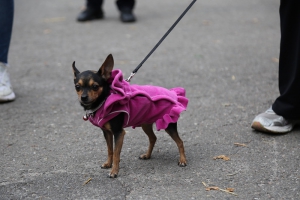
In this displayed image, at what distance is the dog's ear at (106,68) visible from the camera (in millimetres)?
3527

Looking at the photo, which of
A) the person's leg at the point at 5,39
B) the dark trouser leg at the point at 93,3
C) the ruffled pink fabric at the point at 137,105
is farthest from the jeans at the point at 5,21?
the dark trouser leg at the point at 93,3

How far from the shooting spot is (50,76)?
245 inches

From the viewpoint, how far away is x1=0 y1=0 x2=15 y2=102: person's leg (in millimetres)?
5223

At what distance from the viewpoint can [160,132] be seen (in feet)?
14.7

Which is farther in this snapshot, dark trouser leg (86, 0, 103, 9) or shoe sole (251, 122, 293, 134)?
dark trouser leg (86, 0, 103, 9)

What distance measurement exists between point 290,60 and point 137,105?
1.53m

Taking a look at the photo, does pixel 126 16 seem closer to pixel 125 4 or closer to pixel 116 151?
pixel 125 4

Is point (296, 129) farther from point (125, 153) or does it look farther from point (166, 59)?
point (166, 59)

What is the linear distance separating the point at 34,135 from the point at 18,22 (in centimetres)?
509

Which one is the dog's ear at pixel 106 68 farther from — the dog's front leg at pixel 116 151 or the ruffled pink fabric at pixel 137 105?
the dog's front leg at pixel 116 151

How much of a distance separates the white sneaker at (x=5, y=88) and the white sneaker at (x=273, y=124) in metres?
2.56

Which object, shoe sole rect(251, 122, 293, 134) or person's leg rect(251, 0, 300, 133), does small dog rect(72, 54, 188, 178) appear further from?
person's leg rect(251, 0, 300, 133)

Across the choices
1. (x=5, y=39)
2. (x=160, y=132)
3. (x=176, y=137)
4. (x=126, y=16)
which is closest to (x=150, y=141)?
(x=176, y=137)

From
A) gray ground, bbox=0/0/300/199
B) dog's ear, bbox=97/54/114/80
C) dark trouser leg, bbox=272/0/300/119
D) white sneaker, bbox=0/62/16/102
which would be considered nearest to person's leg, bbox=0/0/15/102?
white sneaker, bbox=0/62/16/102
